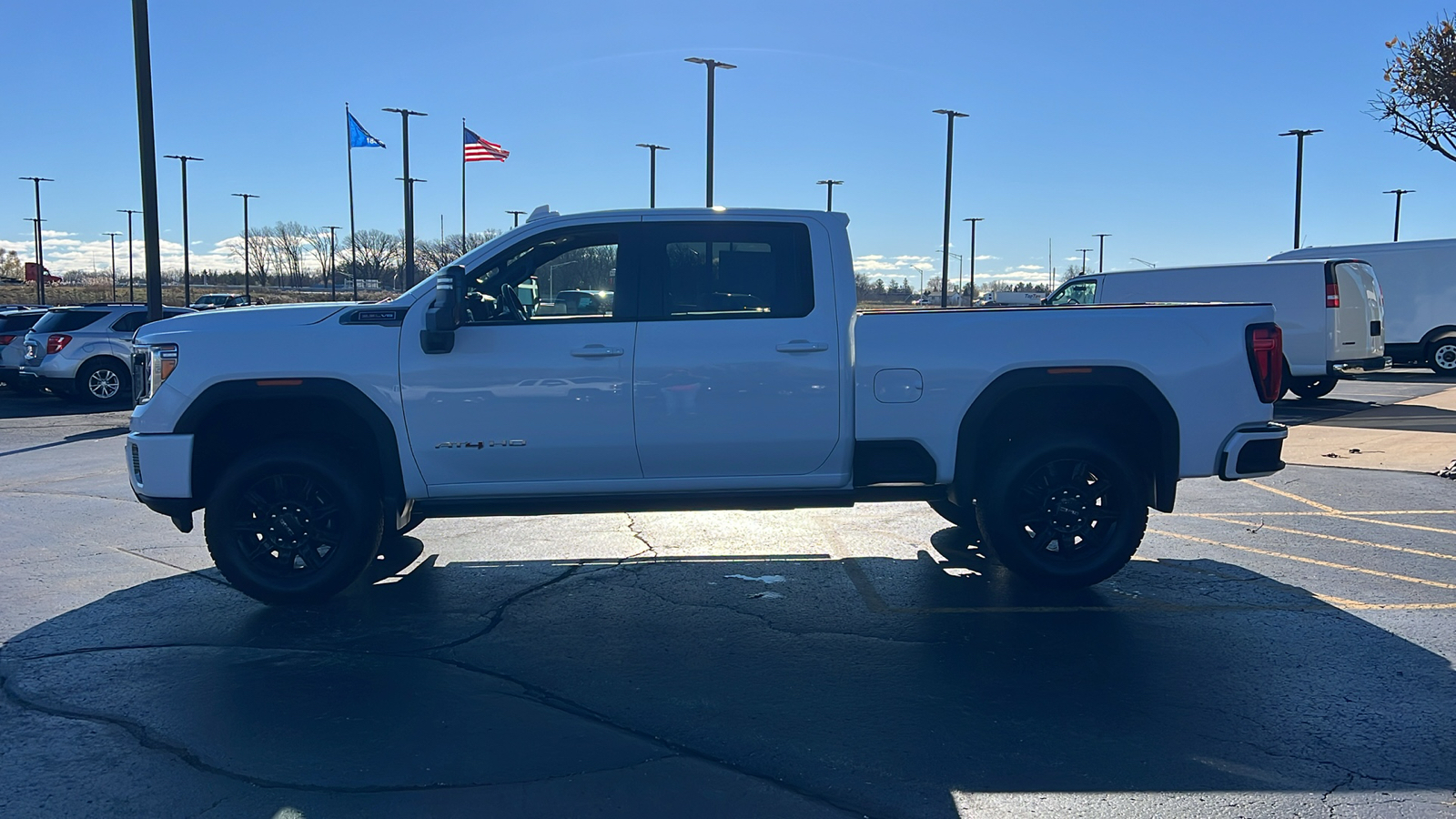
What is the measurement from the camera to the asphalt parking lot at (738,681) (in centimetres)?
364

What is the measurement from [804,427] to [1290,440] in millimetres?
9537

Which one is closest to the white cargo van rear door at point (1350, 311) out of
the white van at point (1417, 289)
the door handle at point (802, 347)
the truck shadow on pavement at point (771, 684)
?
the white van at point (1417, 289)

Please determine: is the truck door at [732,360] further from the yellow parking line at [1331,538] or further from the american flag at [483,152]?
the american flag at [483,152]

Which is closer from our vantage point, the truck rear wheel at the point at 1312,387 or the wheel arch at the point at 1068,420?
the wheel arch at the point at 1068,420

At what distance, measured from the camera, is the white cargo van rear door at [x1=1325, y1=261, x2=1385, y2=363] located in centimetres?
1683

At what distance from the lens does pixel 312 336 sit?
5707 mm

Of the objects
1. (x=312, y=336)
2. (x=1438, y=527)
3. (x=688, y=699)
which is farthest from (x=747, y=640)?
(x=1438, y=527)

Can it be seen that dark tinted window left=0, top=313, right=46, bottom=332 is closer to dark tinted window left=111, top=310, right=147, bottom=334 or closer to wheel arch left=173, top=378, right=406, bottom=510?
dark tinted window left=111, top=310, right=147, bottom=334

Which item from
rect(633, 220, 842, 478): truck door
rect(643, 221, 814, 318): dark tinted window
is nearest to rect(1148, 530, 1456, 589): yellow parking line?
rect(633, 220, 842, 478): truck door

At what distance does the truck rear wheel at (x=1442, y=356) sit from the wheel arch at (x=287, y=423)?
23.6 m

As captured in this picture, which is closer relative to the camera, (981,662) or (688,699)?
(688,699)

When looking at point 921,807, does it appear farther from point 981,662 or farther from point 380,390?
point 380,390

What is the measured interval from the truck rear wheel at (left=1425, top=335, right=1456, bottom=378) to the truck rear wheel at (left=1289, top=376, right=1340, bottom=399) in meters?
5.92

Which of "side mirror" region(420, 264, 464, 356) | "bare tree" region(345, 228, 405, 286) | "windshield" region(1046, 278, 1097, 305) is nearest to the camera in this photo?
"side mirror" region(420, 264, 464, 356)
